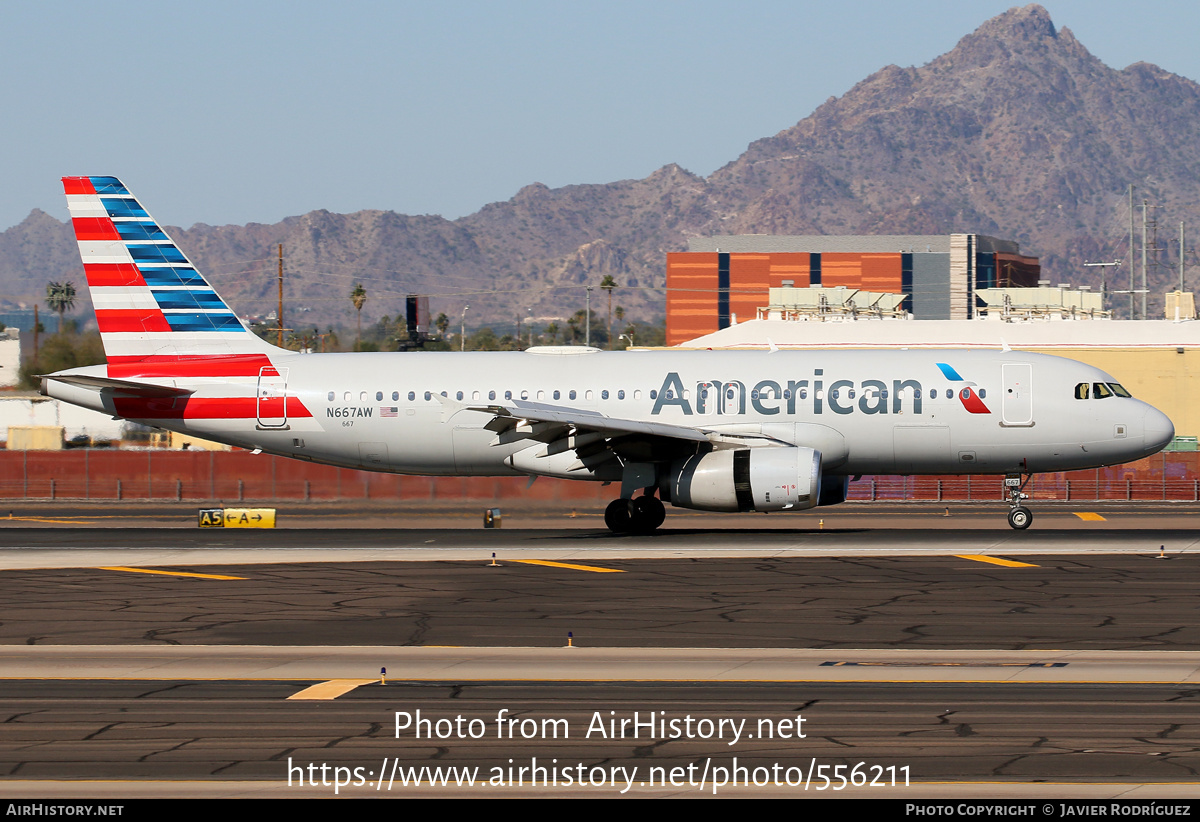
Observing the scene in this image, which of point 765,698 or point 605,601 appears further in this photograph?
point 605,601

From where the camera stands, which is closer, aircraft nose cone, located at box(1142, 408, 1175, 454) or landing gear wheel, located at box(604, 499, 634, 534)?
aircraft nose cone, located at box(1142, 408, 1175, 454)

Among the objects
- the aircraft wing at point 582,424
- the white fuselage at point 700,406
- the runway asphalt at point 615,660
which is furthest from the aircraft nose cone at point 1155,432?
the aircraft wing at point 582,424

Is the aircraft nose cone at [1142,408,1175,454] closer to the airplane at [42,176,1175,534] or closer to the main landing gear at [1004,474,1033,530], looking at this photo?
the airplane at [42,176,1175,534]

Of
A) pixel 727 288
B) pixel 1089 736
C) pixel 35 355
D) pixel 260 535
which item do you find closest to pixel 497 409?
pixel 260 535

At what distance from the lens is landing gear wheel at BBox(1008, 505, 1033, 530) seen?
33781 mm

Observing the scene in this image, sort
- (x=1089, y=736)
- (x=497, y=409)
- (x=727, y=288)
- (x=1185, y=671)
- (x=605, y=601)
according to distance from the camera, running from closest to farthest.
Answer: (x=1089, y=736)
(x=1185, y=671)
(x=605, y=601)
(x=497, y=409)
(x=727, y=288)

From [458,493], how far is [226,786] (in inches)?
1426

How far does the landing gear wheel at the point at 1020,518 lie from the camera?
33.8m

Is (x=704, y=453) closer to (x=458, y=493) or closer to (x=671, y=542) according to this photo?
(x=671, y=542)

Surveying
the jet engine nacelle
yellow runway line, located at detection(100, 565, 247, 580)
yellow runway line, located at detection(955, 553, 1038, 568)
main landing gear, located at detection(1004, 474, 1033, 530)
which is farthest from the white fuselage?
yellow runway line, located at detection(100, 565, 247, 580)

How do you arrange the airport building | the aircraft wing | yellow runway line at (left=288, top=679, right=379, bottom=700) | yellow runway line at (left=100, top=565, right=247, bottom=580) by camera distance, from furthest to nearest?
the airport building, the aircraft wing, yellow runway line at (left=100, top=565, right=247, bottom=580), yellow runway line at (left=288, top=679, right=379, bottom=700)

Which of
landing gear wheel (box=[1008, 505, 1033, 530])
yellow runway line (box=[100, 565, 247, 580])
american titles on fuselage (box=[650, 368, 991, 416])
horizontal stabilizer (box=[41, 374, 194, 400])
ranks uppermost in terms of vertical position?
horizontal stabilizer (box=[41, 374, 194, 400])

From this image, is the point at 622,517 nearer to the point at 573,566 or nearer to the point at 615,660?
the point at 573,566
